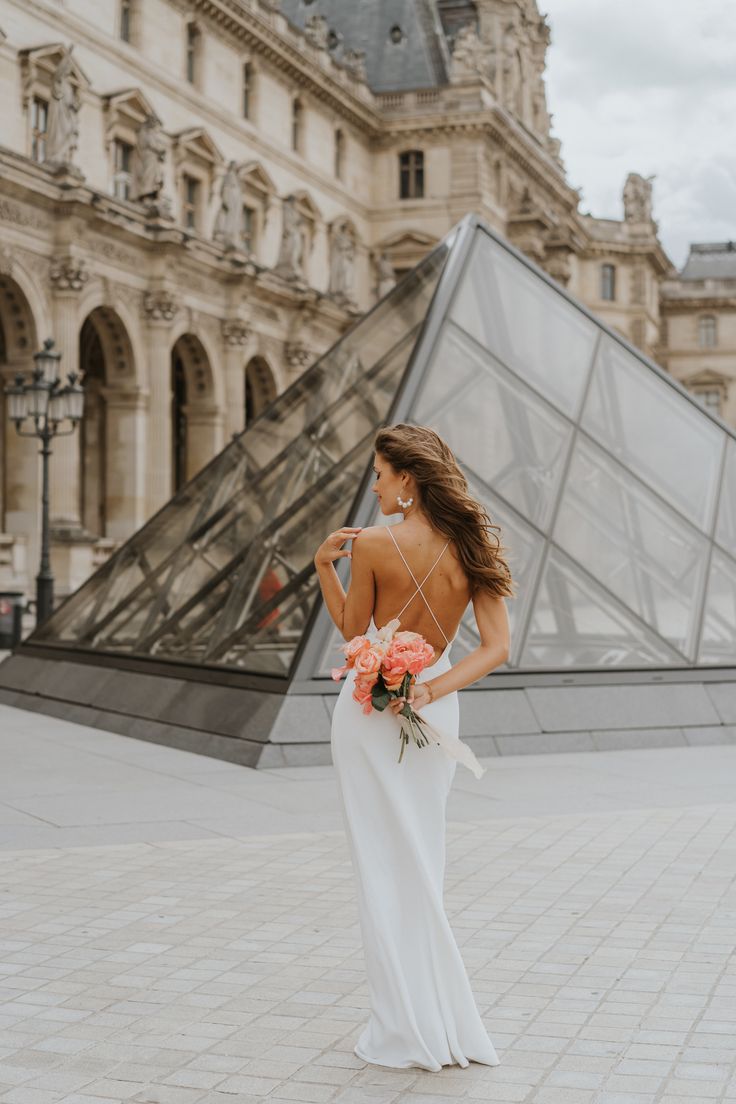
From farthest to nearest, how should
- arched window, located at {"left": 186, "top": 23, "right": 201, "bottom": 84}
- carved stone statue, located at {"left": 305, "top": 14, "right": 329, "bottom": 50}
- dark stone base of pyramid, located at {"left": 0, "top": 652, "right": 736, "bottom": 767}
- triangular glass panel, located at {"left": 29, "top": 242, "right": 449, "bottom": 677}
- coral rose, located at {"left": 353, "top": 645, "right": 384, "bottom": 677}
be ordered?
carved stone statue, located at {"left": 305, "top": 14, "right": 329, "bottom": 50}
arched window, located at {"left": 186, "top": 23, "right": 201, "bottom": 84}
triangular glass panel, located at {"left": 29, "top": 242, "right": 449, "bottom": 677}
dark stone base of pyramid, located at {"left": 0, "top": 652, "right": 736, "bottom": 767}
coral rose, located at {"left": 353, "top": 645, "right": 384, "bottom": 677}

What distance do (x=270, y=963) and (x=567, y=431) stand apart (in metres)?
7.59

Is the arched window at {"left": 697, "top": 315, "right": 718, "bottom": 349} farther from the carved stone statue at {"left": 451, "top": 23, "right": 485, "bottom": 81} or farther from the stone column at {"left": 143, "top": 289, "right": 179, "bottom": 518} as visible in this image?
the stone column at {"left": 143, "top": 289, "right": 179, "bottom": 518}

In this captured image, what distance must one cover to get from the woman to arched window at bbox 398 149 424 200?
51020mm

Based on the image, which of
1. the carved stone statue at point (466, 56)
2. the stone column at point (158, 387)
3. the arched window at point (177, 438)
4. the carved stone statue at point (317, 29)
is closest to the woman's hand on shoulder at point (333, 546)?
the stone column at point (158, 387)

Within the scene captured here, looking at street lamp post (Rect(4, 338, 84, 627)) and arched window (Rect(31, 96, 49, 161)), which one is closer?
street lamp post (Rect(4, 338, 84, 627))

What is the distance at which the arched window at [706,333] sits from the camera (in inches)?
3305

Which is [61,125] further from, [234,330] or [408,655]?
[408,655]

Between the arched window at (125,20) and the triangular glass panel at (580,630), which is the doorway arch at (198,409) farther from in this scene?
the triangular glass panel at (580,630)

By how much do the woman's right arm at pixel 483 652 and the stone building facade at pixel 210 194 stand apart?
87.2 feet

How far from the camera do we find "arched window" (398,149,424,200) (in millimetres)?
53656

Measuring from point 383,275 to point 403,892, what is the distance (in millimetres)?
47050

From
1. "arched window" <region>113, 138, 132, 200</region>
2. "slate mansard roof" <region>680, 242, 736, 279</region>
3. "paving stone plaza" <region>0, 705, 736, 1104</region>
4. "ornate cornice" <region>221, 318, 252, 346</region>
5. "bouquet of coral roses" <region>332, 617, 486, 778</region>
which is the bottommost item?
"paving stone plaza" <region>0, 705, 736, 1104</region>

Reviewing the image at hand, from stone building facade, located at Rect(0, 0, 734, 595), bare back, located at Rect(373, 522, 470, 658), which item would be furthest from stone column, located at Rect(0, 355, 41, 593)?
bare back, located at Rect(373, 522, 470, 658)

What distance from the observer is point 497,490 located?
37.1ft
